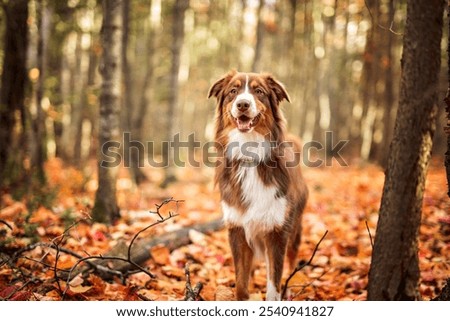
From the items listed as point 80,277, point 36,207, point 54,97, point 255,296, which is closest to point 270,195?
point 255,296

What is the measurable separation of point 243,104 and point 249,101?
8 cm

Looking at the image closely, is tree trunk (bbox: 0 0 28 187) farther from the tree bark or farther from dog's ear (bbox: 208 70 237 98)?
dog's ear (bbox: 208 70 237 98)

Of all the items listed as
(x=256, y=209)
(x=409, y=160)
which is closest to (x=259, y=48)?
(x=256, y=209)

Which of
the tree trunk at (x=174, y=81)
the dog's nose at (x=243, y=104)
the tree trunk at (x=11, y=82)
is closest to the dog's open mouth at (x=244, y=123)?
the dog's nose at (x=243, y=104)


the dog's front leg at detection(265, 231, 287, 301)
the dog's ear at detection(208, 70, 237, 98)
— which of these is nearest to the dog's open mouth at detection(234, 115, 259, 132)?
the dog's ear at detection(208, 70, 237, 98)

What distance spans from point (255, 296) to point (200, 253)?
121 cm

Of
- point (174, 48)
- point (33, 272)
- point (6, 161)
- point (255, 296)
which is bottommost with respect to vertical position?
point (255, 296)

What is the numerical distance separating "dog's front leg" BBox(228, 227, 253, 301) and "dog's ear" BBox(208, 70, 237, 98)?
5.07 ft

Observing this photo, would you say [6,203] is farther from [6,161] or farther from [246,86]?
[246,86]

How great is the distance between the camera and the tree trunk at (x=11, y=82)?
707 cm

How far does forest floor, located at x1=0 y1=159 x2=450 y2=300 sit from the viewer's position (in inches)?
144

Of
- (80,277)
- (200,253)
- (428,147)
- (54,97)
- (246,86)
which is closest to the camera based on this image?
(428,147)

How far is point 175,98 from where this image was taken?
36.1ft

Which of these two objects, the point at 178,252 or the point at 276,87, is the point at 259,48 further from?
the point at 178,252
